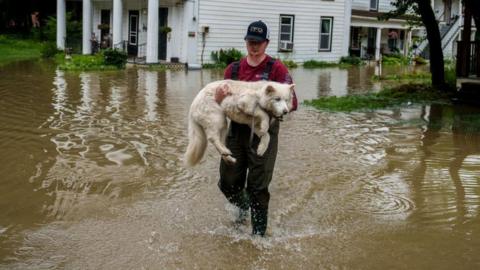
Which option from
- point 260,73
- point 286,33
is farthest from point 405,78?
point 260,73

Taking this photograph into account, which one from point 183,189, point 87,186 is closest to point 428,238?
point 183,189

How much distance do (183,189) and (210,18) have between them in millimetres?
19522

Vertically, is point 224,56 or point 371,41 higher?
point 371,41

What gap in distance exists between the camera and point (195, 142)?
533 centimetres

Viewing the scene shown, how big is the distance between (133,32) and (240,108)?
23447 mm

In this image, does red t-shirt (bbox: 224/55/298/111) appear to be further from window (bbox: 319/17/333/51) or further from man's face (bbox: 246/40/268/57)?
window (bbox: 319/17/333/51)

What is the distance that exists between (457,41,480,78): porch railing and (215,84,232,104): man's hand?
12482mm

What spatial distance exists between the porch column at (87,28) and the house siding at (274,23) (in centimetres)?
541

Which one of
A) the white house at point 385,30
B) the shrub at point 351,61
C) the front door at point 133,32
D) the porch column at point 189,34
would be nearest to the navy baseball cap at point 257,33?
the porch column at point 189,34

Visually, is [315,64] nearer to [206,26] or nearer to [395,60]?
[395,60]

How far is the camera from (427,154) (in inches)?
366

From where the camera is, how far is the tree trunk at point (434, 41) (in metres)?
17.1

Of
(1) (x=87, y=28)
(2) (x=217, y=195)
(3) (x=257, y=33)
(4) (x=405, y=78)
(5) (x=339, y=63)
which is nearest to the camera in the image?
(3) (x=257, y=33)

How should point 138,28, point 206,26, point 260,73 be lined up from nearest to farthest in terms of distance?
point 260,73, point 206,26, point 138,28
